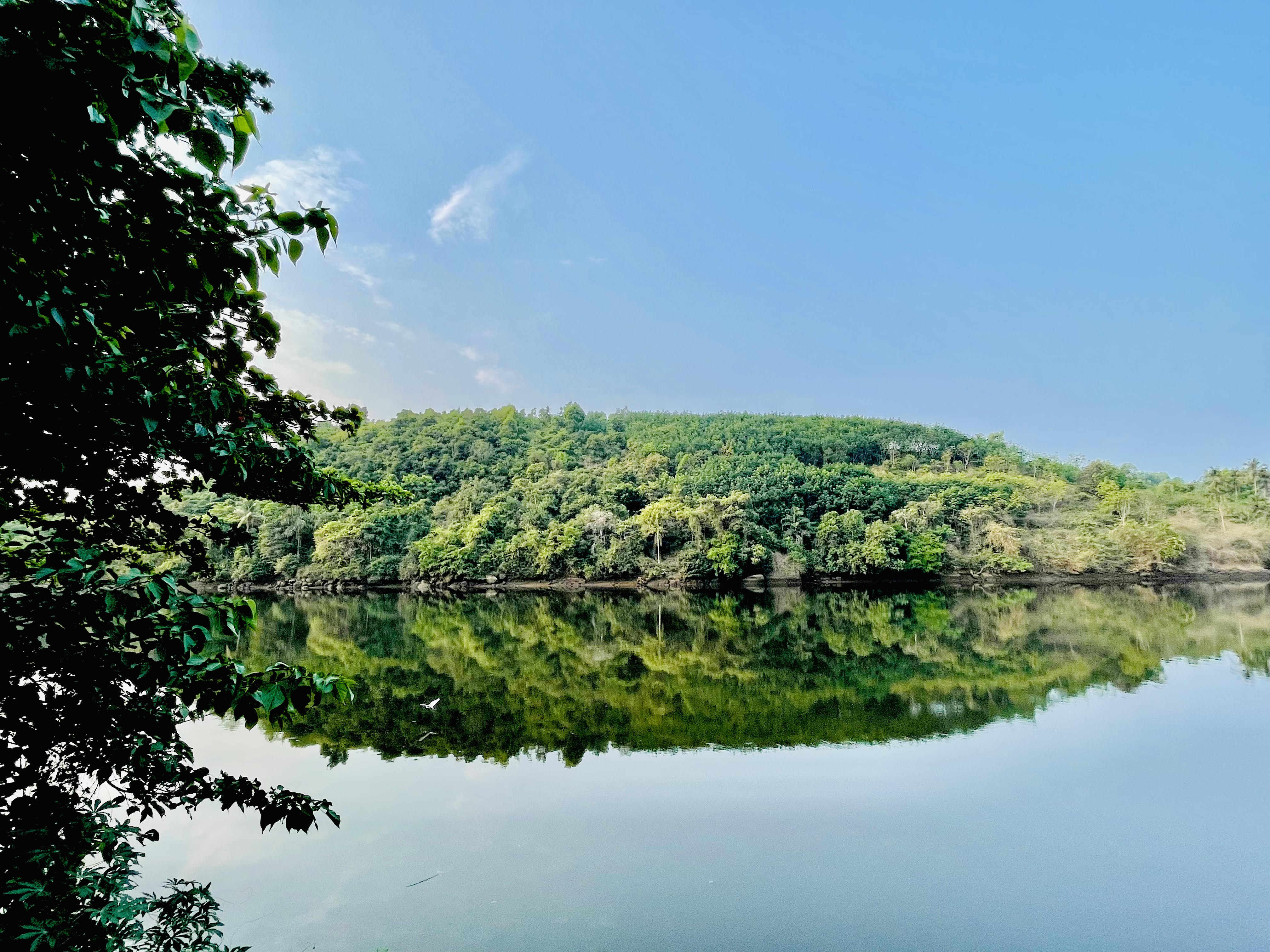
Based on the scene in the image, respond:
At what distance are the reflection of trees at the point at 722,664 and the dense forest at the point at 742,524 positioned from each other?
8.72 m

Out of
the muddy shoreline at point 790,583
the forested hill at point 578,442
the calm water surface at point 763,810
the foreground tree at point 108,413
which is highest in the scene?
the forested hill at point 578,442

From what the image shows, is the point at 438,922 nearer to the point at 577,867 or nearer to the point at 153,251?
the point at 577,867

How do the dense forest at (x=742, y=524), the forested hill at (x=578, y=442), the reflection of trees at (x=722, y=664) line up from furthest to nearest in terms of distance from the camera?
the forested hill at (x=578, y=442)
the dense forest at (x=742, y=524)
the reflection of trees at (x=722, y=664)

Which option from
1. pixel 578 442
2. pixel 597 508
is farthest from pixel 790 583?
pixel 578 442

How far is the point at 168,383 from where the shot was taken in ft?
5.91

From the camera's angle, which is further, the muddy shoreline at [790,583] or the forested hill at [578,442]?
the forested hill at [578,442]

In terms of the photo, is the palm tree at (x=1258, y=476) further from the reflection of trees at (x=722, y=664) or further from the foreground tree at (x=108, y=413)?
the foreground tree at (x=108, y=413)

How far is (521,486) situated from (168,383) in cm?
4321

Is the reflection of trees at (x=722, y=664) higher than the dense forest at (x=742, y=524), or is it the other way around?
the dense forest at (x=742, y=524)

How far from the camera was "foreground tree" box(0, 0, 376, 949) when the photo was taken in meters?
1.35

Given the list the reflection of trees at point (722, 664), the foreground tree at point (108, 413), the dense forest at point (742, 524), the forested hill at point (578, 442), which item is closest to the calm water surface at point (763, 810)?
the reflection of trees at point (722, 664)

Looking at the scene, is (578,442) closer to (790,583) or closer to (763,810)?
(790,583)

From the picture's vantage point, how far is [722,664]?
14477mm

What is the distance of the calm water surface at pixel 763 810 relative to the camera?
4922mm
